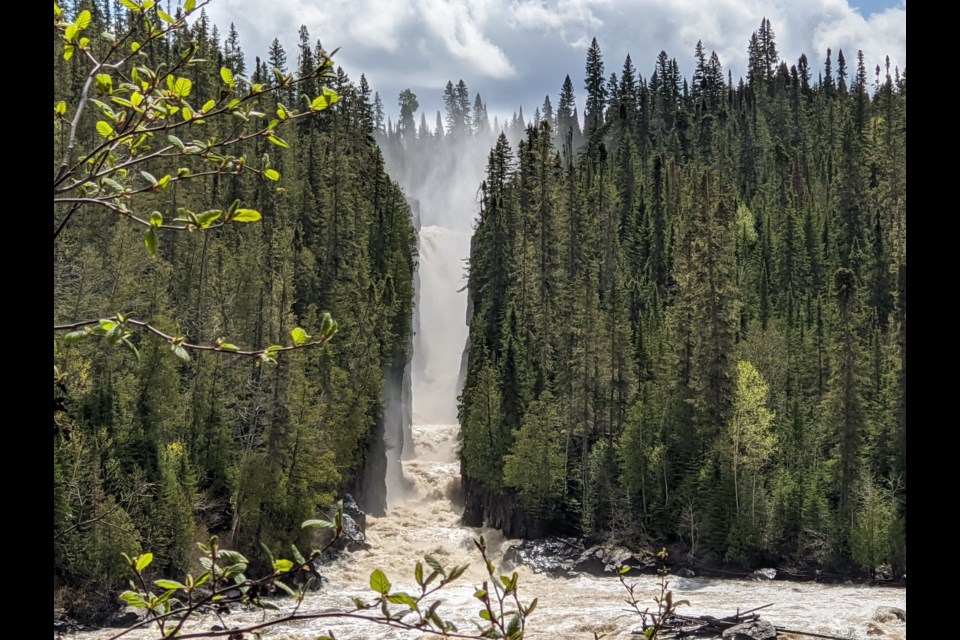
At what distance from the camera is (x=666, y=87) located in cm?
11525

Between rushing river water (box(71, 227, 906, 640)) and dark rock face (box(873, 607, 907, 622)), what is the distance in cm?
31

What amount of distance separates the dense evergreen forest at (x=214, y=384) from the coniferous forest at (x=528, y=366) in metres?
0.16

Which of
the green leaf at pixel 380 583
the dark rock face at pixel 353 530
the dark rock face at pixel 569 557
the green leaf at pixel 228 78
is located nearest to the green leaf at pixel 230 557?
the green leaf at pixel 380 583

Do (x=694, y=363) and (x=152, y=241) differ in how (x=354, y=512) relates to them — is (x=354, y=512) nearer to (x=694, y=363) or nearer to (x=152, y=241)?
(x=694, y=363)

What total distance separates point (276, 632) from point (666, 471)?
25.0m

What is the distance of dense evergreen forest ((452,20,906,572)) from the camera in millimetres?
41188

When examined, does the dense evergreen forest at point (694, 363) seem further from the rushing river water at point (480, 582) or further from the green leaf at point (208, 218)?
the green leaf at point (208, 218)

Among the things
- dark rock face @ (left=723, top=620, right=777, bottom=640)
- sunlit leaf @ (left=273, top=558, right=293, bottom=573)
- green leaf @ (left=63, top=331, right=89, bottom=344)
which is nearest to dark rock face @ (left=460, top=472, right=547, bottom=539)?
dark rock face @ (left=723, top=620, right=777, bottom=640)

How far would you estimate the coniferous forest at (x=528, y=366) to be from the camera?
34.9 metres

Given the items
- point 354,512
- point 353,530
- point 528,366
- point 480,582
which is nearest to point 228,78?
point 480,582

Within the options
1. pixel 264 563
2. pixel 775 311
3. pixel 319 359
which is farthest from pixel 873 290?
pixel 264 563

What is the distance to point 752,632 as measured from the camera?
25438 millimetres
